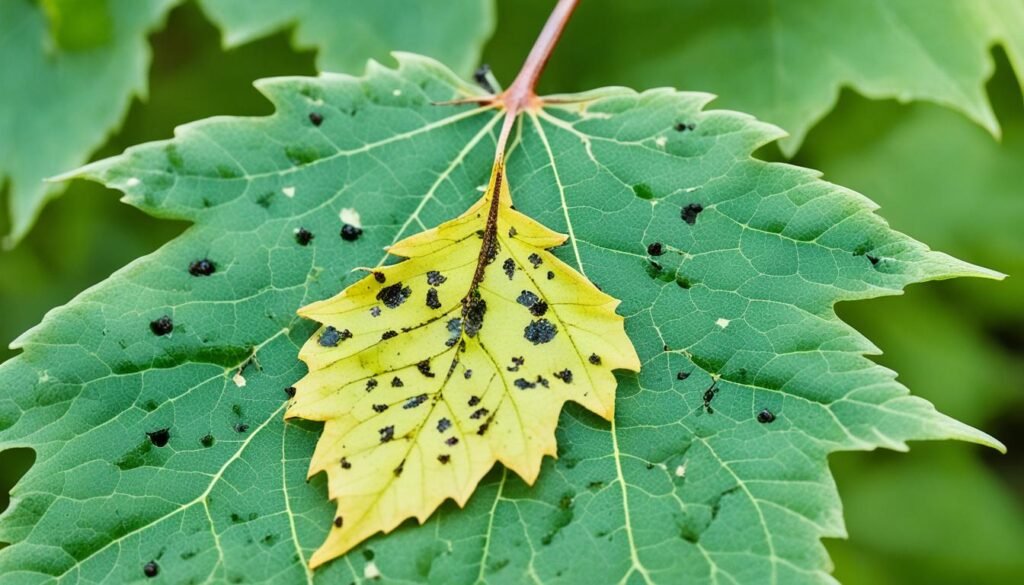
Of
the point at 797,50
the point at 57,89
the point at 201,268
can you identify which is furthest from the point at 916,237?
the point at 57,89

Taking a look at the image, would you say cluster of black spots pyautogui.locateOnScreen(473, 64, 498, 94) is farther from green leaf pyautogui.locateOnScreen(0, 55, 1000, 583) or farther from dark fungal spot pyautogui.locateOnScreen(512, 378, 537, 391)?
dark fungal spot pyautogui.locateOnScreen(512, 378, 537, 391)

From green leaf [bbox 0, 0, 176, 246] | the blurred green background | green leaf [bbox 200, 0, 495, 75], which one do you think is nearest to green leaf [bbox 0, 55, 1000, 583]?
green leaf [bbox 200, 0, 495, 75]

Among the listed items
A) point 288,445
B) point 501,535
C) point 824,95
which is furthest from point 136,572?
point 824,95

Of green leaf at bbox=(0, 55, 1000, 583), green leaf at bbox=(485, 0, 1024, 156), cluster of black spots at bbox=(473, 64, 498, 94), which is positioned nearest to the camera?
green leaf at bbox=(0, 55, 1000, 583)

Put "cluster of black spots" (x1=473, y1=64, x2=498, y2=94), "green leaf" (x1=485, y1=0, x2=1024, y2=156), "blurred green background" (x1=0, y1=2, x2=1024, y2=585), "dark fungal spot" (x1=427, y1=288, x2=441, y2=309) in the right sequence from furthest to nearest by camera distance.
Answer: "blurred green background" (x1=0, y1=2, x2=1024, y2=585) → "green leaf" (x1=485, y1=0, x2=1024, y2=156) → "cluster of black spots" (x1=473, y1=64, x2=498, y2=94) → "dark fungal spot" (x1=427, y1=288, x2=441, y2=309)

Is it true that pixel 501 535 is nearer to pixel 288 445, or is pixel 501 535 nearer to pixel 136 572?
pixel 288 445

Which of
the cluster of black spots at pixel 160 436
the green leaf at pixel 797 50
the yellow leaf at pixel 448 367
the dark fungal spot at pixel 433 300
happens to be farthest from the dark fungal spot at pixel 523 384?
the green leaf at pixel 797 50

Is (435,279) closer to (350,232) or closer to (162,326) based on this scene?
(350,232)
